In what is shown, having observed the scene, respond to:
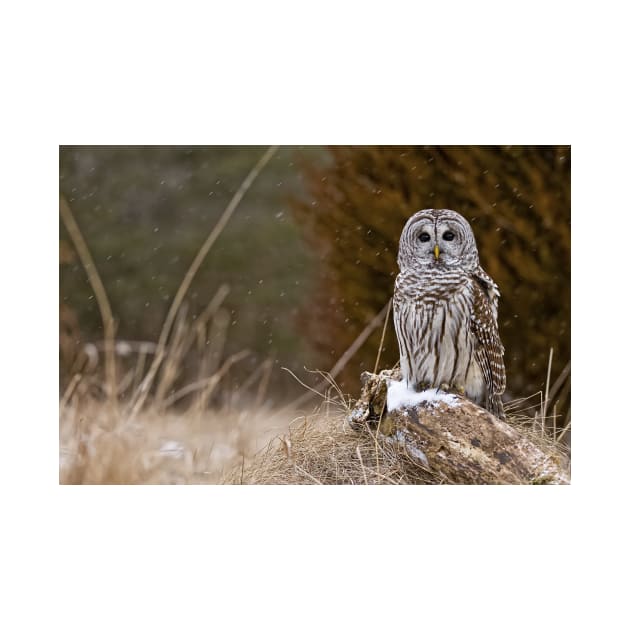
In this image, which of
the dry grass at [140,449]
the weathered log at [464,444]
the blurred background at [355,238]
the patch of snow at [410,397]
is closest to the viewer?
the weathered log at [464,444]

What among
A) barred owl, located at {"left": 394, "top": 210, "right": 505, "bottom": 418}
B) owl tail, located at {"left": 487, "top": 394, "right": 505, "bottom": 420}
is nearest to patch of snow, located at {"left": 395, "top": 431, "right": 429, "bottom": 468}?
barred owl, located at {"left": 394, "top": 210, "right": 505, "bottom": 418}

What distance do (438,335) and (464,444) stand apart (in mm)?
451

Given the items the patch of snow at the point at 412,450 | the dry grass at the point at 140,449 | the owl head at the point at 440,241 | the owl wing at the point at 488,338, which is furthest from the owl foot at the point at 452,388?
the dry grass at the point at 140,449

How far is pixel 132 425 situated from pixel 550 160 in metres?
2.18

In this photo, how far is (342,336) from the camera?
3.94m

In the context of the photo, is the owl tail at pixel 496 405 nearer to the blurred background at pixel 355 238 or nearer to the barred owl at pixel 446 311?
the barred owl at pixel 446 311

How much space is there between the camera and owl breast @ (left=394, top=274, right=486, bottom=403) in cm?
298

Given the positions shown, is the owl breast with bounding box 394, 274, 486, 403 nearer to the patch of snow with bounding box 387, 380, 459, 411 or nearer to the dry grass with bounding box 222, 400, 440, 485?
the patch of snow with bounding box 387, 380, 459, 411

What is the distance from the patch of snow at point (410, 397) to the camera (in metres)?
2.91

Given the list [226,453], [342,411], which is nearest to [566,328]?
[342,411]

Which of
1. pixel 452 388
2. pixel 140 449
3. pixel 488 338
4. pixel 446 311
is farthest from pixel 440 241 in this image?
pixel 140 449

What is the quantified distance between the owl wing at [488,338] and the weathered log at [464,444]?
0.68 feet

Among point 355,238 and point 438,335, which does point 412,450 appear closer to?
point 438,335

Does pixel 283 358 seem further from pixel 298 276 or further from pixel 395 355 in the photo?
pixel 395 355
